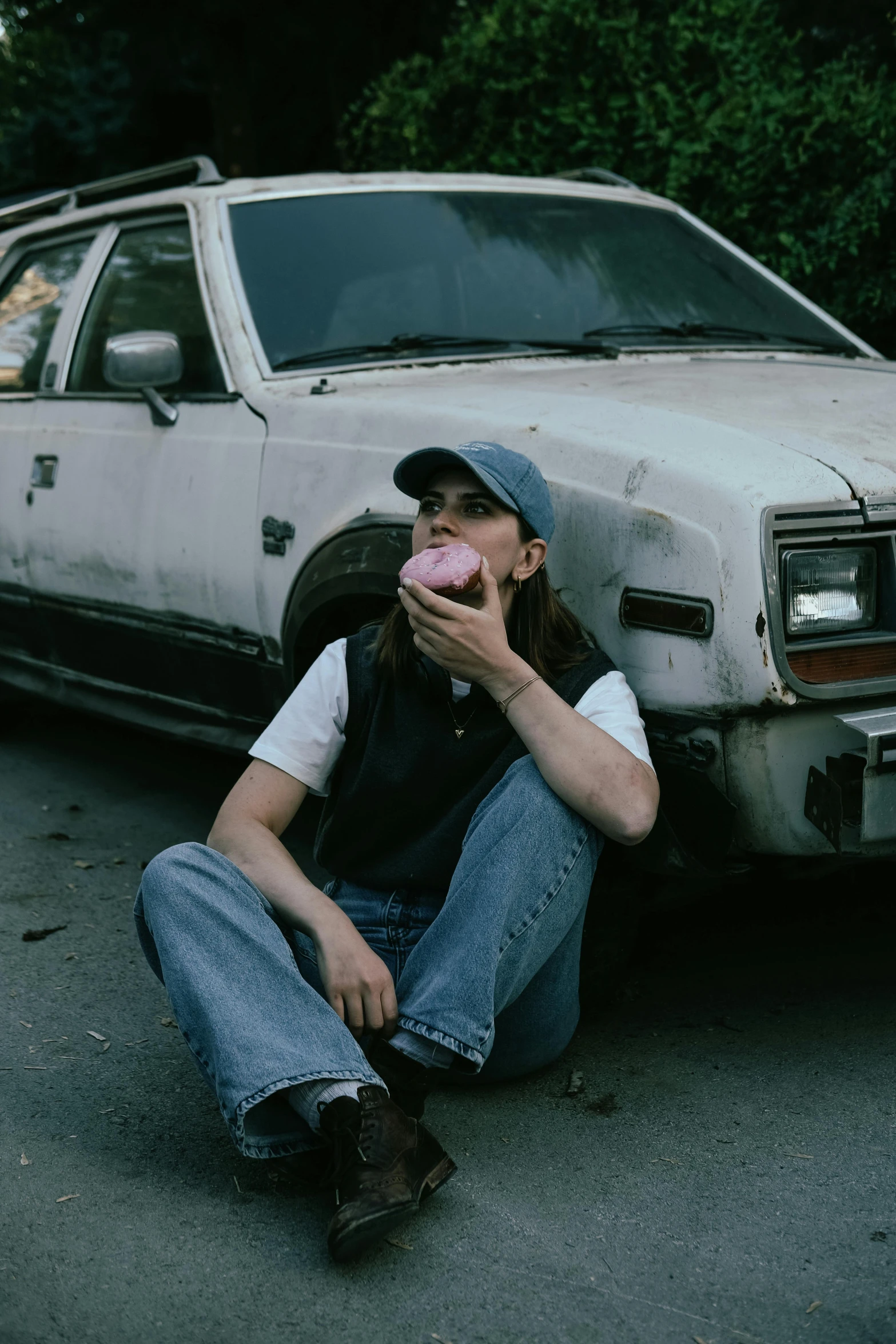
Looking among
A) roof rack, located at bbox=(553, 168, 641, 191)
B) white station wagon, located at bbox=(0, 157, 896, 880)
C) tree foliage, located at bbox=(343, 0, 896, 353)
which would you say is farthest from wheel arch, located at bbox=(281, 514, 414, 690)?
tree foliage, located at bbox=(343, 0, 896, 353)

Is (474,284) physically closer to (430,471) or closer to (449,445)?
(449,445)

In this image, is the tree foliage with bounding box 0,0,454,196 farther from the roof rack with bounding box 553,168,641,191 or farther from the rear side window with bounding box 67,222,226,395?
the rear side window with bounding box 67,222,226,395

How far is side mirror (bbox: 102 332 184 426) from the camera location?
12.7 ft

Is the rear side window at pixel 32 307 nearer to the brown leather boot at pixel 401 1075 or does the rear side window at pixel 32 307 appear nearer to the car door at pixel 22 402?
the car door at pixel 22 402

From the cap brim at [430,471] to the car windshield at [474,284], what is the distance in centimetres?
104

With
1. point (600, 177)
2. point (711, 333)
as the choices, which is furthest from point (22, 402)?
point (711, 333)

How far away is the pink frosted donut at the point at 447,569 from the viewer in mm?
2594

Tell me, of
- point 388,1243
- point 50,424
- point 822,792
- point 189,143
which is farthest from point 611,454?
point 189,143

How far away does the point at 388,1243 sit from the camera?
91.3 inches

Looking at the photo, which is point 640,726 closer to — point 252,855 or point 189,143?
point 252,855

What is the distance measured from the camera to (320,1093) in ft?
7.68

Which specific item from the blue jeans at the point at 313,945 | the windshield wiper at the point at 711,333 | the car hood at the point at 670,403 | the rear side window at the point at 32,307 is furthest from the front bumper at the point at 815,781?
the rear side window at the point at 32,307

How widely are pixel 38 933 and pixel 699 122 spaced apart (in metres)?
5.71

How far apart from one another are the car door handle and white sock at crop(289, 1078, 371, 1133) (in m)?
2.77
